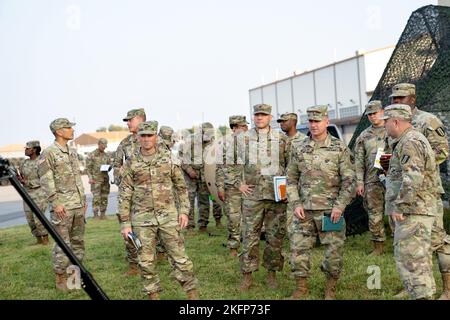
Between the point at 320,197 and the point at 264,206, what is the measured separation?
2.95 ft

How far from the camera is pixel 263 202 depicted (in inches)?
242

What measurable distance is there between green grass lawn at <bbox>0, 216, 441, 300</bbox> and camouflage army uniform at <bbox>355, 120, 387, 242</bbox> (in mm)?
414

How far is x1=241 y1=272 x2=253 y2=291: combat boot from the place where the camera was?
6.11 meters

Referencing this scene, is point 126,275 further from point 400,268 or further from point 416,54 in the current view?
point 416,54

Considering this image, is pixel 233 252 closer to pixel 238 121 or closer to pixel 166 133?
pixel 238 121

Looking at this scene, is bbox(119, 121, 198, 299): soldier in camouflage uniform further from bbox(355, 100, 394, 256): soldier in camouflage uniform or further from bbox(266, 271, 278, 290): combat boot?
bbox(355, 100, 394, 256): soldier in camouflage uniform

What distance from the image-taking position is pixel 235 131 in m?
8.51

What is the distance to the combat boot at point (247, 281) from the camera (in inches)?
241

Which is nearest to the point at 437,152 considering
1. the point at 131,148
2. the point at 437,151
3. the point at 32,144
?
the point at 437,151

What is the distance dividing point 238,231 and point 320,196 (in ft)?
9.59

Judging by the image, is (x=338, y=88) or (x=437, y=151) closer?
(x=437, y=151)

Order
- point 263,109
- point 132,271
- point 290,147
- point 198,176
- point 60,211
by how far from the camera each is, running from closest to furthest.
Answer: point 263,109, point 290,147, point 60,211, point 132,271, point 198,176

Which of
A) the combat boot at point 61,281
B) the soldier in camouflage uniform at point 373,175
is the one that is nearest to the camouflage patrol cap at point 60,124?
the combat boot at point 61,281

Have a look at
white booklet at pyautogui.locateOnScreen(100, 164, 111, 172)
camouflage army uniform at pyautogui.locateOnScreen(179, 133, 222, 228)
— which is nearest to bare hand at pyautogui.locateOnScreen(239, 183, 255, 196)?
camouflage army uniform at pyautogui.locateOnScreen(179, 133, 222, 228)
